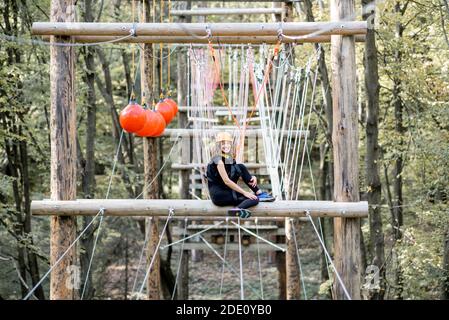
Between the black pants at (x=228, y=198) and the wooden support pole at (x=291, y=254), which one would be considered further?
the wooden support pole at (x=291, y=254)

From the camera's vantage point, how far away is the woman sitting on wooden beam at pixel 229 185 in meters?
3.80

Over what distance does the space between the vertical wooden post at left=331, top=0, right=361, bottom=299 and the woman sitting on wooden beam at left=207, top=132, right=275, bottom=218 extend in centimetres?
46

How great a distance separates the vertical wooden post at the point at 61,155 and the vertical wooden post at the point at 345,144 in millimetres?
1642

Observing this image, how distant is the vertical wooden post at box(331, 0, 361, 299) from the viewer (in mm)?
3783

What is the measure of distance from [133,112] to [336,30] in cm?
135

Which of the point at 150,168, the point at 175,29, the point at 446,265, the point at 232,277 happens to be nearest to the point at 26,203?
the point at 150,168

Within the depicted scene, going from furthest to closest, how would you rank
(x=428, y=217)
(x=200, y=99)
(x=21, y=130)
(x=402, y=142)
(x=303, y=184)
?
(x=303, y=184)
(x=402, y=142)
(x=21, y=130)
(x=428, y=217)
(x=200, y=99)

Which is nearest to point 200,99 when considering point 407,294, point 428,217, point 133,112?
point 133,112

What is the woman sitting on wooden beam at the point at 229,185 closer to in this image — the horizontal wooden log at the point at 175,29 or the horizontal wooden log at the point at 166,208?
the horizontal wooden log at the point at 166,208

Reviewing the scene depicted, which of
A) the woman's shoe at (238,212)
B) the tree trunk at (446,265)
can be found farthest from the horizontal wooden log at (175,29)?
the tree trunk at (446,265)

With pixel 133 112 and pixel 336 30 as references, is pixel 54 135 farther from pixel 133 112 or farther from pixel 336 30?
pixel 336 30

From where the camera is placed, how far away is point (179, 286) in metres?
9.04

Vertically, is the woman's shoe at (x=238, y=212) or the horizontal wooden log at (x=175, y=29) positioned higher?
the horizontal wooden log at (x=175, y=29)
